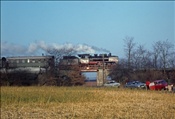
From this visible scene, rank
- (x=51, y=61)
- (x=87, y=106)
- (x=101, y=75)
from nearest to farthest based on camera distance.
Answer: (x=87, y=106) → (x=51, y=61) → (x=101, y=75)

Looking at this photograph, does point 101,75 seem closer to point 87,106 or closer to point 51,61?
point 51,61

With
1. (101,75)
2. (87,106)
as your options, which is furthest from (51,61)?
(87,106)

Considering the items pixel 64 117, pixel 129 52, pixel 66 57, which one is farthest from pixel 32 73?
pixel 64 117

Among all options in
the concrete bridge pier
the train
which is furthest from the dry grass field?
the concrete bridge pier

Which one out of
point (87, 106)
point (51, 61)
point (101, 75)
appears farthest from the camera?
point (101, 75)

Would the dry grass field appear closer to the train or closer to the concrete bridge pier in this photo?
the train

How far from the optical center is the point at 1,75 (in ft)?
201

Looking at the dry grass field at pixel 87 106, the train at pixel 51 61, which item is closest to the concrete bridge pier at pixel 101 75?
the train at pixel 51 61

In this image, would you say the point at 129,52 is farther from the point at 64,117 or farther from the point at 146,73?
the point at 64,117

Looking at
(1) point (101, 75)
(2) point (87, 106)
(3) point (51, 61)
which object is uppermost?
(3) point (51, 61)

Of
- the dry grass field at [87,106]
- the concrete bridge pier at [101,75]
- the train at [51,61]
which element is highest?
the train at [51,61]

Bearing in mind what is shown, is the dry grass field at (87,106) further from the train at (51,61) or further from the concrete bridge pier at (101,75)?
the concrete bridge pier at (101,75)

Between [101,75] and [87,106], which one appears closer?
[87,106]

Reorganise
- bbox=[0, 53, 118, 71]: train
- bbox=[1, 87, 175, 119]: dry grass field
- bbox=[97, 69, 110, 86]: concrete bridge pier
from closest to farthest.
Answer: bbox=[1, 87, 175, 119]: dry grass field → bbox=[0, 53, 118, 71]: train → bbox=[97, 69, 110, 86]: concrete bridge pier
